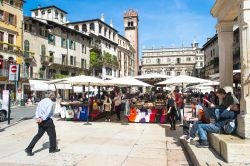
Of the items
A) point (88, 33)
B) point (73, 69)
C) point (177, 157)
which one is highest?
point (88, 33)

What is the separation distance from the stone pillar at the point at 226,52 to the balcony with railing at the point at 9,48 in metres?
30.7

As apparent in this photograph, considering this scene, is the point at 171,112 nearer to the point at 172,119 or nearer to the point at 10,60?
the point at 172,119

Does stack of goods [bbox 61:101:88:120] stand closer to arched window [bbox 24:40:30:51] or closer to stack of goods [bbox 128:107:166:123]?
stack of goods [bbox 128:107:166:123]

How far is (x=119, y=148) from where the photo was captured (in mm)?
8625

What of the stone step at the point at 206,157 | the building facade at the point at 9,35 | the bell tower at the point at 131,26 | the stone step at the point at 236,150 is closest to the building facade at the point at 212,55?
the bell tower at the point at 131,26

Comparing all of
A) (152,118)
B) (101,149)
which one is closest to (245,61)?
(101,149)

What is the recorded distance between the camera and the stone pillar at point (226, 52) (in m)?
9.55

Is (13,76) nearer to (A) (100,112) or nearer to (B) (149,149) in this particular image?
(A) (100,112)

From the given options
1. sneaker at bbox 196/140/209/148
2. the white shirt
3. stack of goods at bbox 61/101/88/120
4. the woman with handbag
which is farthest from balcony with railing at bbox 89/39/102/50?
sneaker at bbox 196/140/209/148

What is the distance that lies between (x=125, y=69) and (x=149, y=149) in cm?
7249

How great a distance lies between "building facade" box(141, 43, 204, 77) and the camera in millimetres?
106750

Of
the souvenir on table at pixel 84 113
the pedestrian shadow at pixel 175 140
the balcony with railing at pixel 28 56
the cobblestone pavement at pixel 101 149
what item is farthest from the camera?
the balcony with railing at pixel 28 56

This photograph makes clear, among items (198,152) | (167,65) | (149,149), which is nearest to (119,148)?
(149,149)

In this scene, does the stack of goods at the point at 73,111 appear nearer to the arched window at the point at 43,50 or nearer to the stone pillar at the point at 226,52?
the stone pillar at the point at 226,52
